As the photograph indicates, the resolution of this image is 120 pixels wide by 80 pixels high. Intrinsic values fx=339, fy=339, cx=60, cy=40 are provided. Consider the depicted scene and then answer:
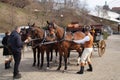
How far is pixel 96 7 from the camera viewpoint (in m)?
97.6

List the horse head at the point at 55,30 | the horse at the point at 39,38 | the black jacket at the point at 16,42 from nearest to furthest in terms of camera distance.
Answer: the black jacket at the point at 16,42 → the horse head at the point at 55,30 → the horse at the point at 39,38

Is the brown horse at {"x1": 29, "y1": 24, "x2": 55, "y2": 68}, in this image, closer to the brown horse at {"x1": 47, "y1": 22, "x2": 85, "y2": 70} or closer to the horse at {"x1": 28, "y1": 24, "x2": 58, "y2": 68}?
the horse at {"x1": 28, "y1": 24, "x2": 58, "y2": 68}

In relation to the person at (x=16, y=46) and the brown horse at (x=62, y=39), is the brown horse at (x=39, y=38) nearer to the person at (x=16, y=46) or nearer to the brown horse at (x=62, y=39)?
the brown horse at (x=62, y=39)

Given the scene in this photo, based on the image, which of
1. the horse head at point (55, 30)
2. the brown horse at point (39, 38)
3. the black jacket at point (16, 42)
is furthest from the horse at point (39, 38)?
the black jacket at point (16, 42)

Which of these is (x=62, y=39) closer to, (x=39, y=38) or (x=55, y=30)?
(x=55, y=30)

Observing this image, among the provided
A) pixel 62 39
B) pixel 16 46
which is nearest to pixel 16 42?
pixel 16 46

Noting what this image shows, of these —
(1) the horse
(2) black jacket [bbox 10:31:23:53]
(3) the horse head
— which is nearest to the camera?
(2) black jacket [bbox 10:31:23:53]

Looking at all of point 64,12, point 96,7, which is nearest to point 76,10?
point 64,12

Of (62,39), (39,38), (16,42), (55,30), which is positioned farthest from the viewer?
(39,38)

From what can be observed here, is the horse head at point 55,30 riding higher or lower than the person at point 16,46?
higher

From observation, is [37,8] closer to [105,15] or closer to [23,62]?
[23,62]

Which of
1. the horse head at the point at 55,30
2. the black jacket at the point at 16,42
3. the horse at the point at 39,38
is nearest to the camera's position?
the black jacket at the point at 16,42

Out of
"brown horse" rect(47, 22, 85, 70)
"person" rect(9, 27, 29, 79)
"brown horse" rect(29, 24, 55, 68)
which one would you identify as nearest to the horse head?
"brown horse" rect(47, 22, 85, 70)

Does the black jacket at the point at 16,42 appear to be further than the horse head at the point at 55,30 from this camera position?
No
